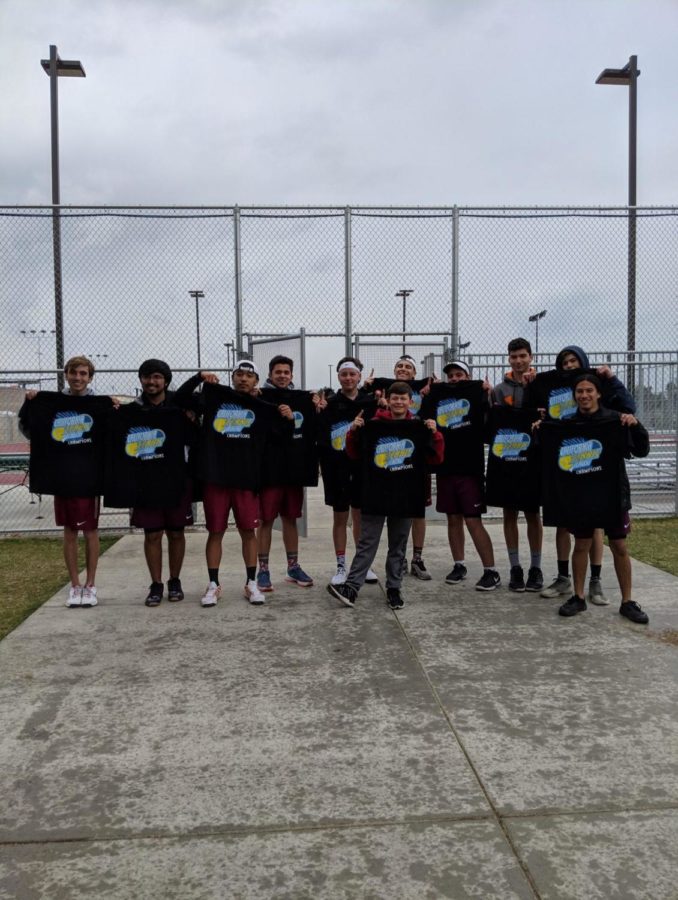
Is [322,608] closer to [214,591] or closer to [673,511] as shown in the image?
[214,591]

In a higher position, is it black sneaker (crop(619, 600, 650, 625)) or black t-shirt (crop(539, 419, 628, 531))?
black t-shirt (crop(539, 419, 628, 531))

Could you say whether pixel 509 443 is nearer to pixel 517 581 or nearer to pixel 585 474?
pixel 585 474

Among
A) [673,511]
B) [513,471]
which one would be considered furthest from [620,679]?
[673,511]

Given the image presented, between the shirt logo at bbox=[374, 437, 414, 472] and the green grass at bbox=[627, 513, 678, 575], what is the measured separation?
2822 millimetres

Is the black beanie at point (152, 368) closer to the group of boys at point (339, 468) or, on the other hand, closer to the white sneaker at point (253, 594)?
the group of boys at point (339, 468)

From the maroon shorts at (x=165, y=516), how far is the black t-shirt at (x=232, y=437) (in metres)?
0.24

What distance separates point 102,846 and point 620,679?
2723mm

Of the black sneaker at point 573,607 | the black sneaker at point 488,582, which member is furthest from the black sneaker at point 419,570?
Result: the black sneaker at point 573,607

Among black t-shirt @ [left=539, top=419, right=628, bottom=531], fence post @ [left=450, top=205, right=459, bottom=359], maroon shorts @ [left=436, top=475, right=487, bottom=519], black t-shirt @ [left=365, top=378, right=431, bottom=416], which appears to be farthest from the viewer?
fence post @ [left=450, top=205, right=459, bottom=359]

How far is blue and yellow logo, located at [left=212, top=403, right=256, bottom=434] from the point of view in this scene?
18.0 feet

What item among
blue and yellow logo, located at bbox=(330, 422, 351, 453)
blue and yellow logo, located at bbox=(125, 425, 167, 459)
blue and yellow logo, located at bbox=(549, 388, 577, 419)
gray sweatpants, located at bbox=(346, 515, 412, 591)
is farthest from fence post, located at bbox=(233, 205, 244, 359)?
blue and yellow logo, located at bbox=(549, 388, 577, 419)

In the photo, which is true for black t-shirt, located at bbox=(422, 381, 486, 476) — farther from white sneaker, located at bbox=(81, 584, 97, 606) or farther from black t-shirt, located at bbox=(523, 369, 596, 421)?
white sneaker, located at bbox=(81, 584, 97, 606)

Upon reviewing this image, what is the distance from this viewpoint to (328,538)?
8422 millimetres

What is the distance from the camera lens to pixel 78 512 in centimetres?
536
